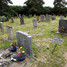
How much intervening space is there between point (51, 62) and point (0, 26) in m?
8.21

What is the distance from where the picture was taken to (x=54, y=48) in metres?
12.2

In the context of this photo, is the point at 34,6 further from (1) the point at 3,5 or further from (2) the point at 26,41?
(2) the point at 26,41

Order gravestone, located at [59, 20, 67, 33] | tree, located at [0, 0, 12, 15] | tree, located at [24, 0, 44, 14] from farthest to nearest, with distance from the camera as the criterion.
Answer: tree, located at [24, 0, 44, 14] → tree, located at [0, 0, 12, 15] → gravestone, located at [59, 20, 67, 33]

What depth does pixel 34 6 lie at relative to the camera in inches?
1560

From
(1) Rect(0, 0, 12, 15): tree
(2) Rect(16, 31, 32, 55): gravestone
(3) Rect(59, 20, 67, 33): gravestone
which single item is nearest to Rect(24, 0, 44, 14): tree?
(1) Rect(0, 0, 12, 15): tree

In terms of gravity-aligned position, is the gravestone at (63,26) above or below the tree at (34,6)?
below

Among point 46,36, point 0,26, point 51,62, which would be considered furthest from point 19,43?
point 0,26

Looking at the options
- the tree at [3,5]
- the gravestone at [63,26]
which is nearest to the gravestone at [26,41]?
the gravestone at [63,26]

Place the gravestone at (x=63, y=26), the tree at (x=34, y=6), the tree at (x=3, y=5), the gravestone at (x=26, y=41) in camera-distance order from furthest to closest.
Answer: the tree at (x=34, y=6) → the tree at (x=3, y=5) → the gravestone at (x=63, y=26) → the gravestone at (x=26, y=41)

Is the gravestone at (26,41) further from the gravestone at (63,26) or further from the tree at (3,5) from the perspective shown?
the tree at (3,5)

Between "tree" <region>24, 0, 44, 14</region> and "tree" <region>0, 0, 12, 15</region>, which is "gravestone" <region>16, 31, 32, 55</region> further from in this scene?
"tree" <region>24, 0, 44, 14</region>

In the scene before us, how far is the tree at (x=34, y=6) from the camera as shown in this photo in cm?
3945

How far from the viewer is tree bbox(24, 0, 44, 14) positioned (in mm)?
39453

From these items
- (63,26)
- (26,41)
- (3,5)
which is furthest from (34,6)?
(26,41)
